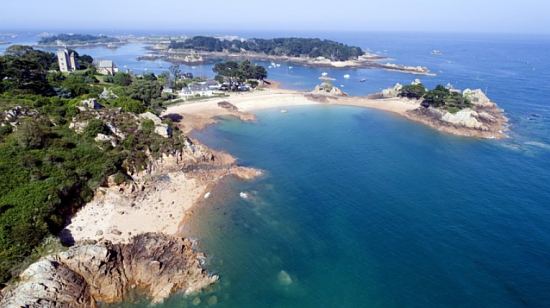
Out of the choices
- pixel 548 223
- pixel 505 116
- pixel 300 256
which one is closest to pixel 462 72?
pixel 505 116

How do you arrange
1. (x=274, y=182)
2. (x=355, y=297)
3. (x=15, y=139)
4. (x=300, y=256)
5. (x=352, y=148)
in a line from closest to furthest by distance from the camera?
(x=355, y=297)
(x=300, y=256)
(x=15, y=139)
(x=274, y=182)
(x=352, y=148)

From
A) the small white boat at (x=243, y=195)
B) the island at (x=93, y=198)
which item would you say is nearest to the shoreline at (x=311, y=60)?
the island at (x=93, y=198)

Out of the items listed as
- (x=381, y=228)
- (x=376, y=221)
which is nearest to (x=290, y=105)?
(x=376, y=221)

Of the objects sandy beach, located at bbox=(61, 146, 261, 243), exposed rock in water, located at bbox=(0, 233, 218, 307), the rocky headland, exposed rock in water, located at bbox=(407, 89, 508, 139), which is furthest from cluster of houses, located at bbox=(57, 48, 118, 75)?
Answer: exposed rock in water, located at bbox=(0, 233, 218, 307)

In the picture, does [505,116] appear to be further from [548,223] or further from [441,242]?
[441,242]

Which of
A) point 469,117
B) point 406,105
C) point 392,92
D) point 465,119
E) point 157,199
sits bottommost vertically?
point 157,199

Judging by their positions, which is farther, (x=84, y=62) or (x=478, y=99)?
(x=84, y=62)

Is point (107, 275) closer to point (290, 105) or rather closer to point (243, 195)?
point (243, 195)
